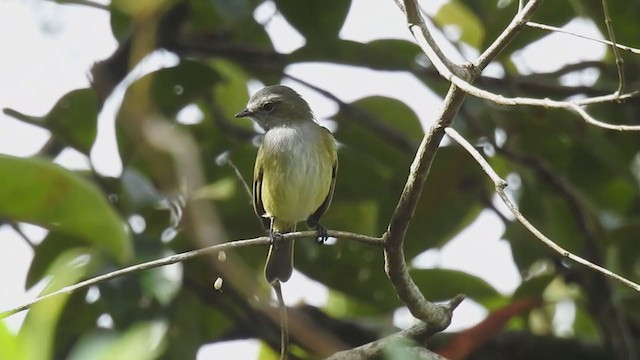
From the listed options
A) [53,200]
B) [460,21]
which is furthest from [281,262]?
[460,21]

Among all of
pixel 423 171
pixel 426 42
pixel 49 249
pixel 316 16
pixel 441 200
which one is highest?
pixel 426 42

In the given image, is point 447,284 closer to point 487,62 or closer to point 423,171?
point 423,171

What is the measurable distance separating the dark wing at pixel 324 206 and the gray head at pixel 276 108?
453 mm

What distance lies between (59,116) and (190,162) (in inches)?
91.2

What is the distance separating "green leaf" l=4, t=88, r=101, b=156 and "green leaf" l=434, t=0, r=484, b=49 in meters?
1.85

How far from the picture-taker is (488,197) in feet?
14.6

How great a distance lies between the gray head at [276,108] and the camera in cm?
455

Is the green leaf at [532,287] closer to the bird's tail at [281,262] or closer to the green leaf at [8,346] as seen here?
the bird's tail at [281,262]

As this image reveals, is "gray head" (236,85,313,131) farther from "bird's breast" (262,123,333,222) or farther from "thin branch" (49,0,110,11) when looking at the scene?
"thin branch" (49,0,110,11)

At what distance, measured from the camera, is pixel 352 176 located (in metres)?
4.32

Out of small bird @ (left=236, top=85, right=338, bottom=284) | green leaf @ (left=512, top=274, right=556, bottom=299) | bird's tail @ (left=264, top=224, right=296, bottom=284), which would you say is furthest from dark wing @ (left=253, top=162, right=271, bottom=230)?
green leaf @ (left=512, top=274, right=556, bottom=299)

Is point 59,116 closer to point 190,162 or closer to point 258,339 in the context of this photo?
point 258,339

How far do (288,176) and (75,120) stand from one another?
93cm

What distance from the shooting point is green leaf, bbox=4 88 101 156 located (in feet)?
13.0
